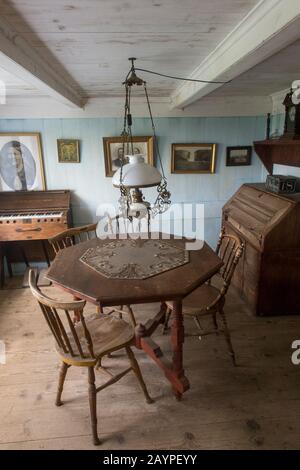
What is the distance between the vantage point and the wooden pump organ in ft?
10.7

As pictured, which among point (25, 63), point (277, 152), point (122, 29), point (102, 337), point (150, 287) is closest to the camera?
point (122, 29)

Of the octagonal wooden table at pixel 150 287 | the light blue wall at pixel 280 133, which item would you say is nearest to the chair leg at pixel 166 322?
the octagonal wooden table at pixel 150 287

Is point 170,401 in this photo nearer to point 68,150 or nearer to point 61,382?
point 61,382

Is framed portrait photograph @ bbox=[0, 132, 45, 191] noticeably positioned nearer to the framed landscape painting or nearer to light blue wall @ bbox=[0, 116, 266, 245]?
light blue wall @ bbox=[0, 116, 266, 245]

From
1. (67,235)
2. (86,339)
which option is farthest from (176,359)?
(67,235)

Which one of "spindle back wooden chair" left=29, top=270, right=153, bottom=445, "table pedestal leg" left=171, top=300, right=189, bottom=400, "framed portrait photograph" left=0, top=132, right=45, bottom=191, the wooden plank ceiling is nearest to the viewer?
the wooden plank ceiling

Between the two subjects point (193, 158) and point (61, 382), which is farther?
point (193, 158)

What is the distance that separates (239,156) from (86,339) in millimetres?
3016

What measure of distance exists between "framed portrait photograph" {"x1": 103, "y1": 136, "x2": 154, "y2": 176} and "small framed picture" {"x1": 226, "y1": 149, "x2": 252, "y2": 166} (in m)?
0.95

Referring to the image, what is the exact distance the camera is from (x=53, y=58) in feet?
6.01

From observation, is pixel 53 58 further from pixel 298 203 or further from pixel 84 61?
pixel 298 203

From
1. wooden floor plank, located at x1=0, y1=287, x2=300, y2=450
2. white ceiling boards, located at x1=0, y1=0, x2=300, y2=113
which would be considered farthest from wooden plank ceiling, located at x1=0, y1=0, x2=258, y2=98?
wooden floor plank, located at x1=0, y1=287, x2=300, y2=450

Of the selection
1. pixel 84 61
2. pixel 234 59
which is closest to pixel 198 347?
pixel 234 59

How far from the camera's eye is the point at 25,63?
1.58 m
